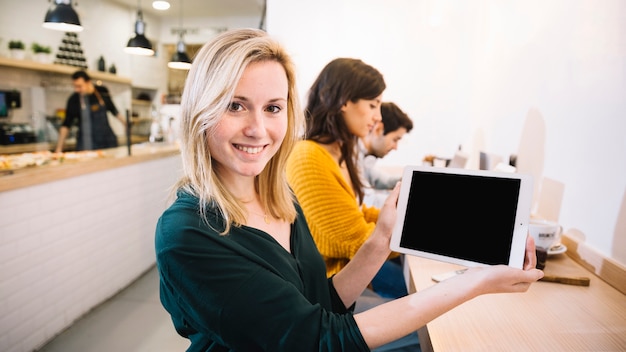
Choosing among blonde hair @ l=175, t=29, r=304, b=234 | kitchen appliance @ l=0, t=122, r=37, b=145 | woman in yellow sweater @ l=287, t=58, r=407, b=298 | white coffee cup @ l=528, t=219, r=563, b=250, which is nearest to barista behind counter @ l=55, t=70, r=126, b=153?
kitchen appliance @ l=0, t=122, r=37, b=145

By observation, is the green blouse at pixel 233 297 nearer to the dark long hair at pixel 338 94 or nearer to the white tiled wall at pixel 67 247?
the dark long hair at pixel 338 94

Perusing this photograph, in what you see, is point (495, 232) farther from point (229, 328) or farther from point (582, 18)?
point (582, 18)

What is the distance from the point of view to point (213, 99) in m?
0.84

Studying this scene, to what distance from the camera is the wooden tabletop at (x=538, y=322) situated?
875 millimetres

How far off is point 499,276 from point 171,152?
3520 millimetres

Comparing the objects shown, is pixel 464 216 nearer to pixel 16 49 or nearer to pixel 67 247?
pixel 67 247

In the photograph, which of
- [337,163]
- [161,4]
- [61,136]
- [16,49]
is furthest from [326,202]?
[161,4]

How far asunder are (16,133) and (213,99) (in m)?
4.22

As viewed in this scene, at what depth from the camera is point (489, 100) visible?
2717mm

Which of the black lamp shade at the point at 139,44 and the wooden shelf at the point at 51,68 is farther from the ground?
the black lamp shade at the point at 139,44

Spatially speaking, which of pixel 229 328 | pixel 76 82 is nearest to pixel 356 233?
pixel 229 328

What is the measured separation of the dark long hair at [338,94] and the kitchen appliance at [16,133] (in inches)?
143

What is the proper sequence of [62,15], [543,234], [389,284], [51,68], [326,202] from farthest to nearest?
[51,68] < [62,15] < [389,284] < [326,202] < [543,234]

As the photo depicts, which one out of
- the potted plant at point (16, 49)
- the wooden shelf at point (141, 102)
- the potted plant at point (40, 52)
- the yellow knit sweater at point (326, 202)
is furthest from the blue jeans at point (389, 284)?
the wooden shelf at point (141, 102)
